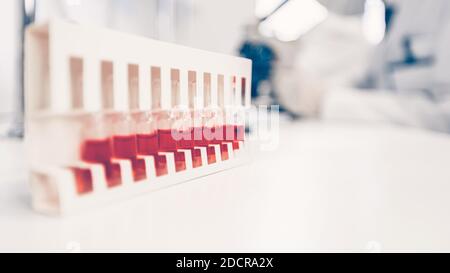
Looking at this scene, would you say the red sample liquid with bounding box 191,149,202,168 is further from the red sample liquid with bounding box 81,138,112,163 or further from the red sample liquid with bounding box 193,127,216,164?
the red sample liquid with bounding box 81,138,112,163

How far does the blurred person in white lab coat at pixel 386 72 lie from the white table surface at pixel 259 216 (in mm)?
1071

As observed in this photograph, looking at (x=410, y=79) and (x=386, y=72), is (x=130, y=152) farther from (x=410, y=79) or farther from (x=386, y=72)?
(x=386, y=72)

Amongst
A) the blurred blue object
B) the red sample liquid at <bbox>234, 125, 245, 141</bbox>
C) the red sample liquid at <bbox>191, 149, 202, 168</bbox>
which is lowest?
the red sample liquid at <bbox>191, 149, 202, 168</bbox>

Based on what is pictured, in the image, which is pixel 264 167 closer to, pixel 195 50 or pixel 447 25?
pixel 195 50

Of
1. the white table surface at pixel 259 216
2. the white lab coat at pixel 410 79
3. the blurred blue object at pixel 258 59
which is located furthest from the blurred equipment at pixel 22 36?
the white lab coat at pixel 410 79

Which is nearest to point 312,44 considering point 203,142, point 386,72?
point 386,72

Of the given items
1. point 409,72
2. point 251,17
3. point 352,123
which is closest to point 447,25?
point 409,72

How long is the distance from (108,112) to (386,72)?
1901 millimetres

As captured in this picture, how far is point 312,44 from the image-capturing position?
2.21 m

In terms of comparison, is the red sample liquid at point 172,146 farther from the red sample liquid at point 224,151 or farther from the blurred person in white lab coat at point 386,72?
the blurred person in white lab coat at point 386,72

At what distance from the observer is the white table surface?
13.3 inches

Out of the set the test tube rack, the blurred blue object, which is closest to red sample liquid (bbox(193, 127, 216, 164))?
the test tube rack

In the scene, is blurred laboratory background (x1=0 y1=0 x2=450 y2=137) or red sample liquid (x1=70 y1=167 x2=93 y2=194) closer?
red sample liquid (x1=70 y1=167 x2=93 y2=194)
